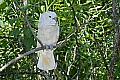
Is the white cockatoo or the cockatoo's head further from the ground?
the cockatoo's head

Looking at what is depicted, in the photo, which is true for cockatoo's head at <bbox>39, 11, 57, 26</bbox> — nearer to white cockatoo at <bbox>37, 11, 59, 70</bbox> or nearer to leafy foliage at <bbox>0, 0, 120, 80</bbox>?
white cockatoo at <bbox>37, 11, 59, 70</bbox>

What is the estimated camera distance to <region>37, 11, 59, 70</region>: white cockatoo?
2.02 meters

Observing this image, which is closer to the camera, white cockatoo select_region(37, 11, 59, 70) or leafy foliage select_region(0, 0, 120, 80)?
white cockatoo select_region(37, 11, 59, 70)

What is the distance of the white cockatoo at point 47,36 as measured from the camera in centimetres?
202

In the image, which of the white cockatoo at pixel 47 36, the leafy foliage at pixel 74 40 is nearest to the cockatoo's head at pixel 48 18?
the white cockatoo at pixel 47 36

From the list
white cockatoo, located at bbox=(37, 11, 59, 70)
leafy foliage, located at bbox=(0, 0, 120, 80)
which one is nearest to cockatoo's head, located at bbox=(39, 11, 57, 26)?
white cockatoo, located at bbox=(37, 11, 59, 70)

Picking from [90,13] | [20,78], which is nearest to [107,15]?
[90,13]

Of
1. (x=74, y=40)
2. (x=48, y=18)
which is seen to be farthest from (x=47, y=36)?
(x=74, y=40)

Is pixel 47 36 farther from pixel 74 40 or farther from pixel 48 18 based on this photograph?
pixel 74 40

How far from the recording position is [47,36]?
2123 millimetres

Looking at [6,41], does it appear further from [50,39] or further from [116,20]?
[116,20]

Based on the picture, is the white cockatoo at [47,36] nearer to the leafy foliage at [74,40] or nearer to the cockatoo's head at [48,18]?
the cockatoo's head at [48,18]

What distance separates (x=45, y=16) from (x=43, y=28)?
0.26 ft

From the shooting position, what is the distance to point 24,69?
2.79 metres
